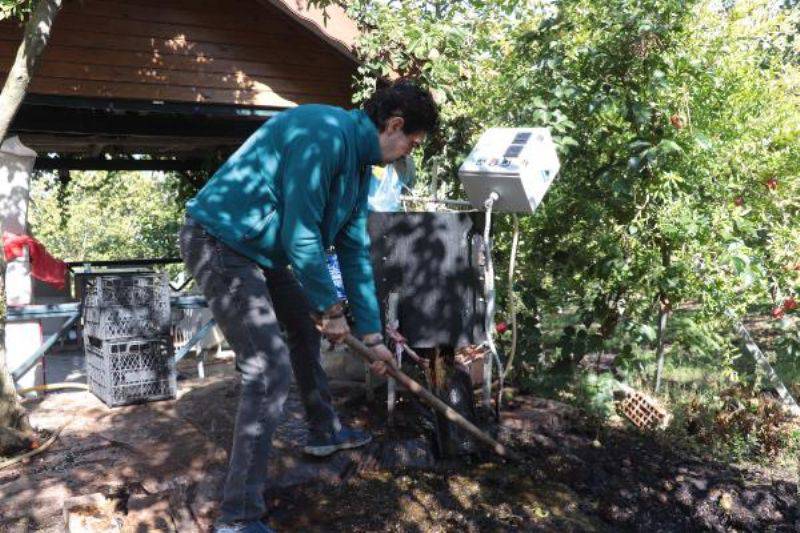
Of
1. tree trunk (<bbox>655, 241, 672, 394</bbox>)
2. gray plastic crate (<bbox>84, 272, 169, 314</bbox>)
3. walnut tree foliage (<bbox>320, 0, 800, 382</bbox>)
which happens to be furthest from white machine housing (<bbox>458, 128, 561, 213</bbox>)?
gray plastic crate (<bbox>84, 272, 169, 314</bbox>)

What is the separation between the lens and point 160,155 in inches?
456

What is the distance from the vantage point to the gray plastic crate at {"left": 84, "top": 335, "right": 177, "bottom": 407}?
16.1 feet

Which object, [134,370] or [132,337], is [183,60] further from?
[134,370]

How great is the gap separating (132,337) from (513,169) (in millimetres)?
2837

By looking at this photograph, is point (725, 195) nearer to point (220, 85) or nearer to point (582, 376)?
point (582, 376)

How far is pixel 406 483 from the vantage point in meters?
3.59

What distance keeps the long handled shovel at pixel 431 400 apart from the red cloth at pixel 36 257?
3.67 m

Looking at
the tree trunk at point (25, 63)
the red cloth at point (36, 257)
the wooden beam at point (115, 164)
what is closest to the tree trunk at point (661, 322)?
the tree trunk at point (25, 63)

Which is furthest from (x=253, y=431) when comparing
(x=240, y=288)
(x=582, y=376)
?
(x=582, y=376)

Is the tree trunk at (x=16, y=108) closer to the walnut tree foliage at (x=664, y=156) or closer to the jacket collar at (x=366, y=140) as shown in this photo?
the jacket collar at (x=366, y=140)

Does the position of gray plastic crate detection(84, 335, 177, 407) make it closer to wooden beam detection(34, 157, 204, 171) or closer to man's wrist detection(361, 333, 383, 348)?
man's wrist detection(361, 333, 383, 348)

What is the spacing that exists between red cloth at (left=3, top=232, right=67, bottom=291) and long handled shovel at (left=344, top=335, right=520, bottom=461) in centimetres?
367

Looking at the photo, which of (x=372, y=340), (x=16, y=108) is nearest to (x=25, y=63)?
(x=16, y=108)

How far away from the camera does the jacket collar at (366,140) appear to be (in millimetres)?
2908
